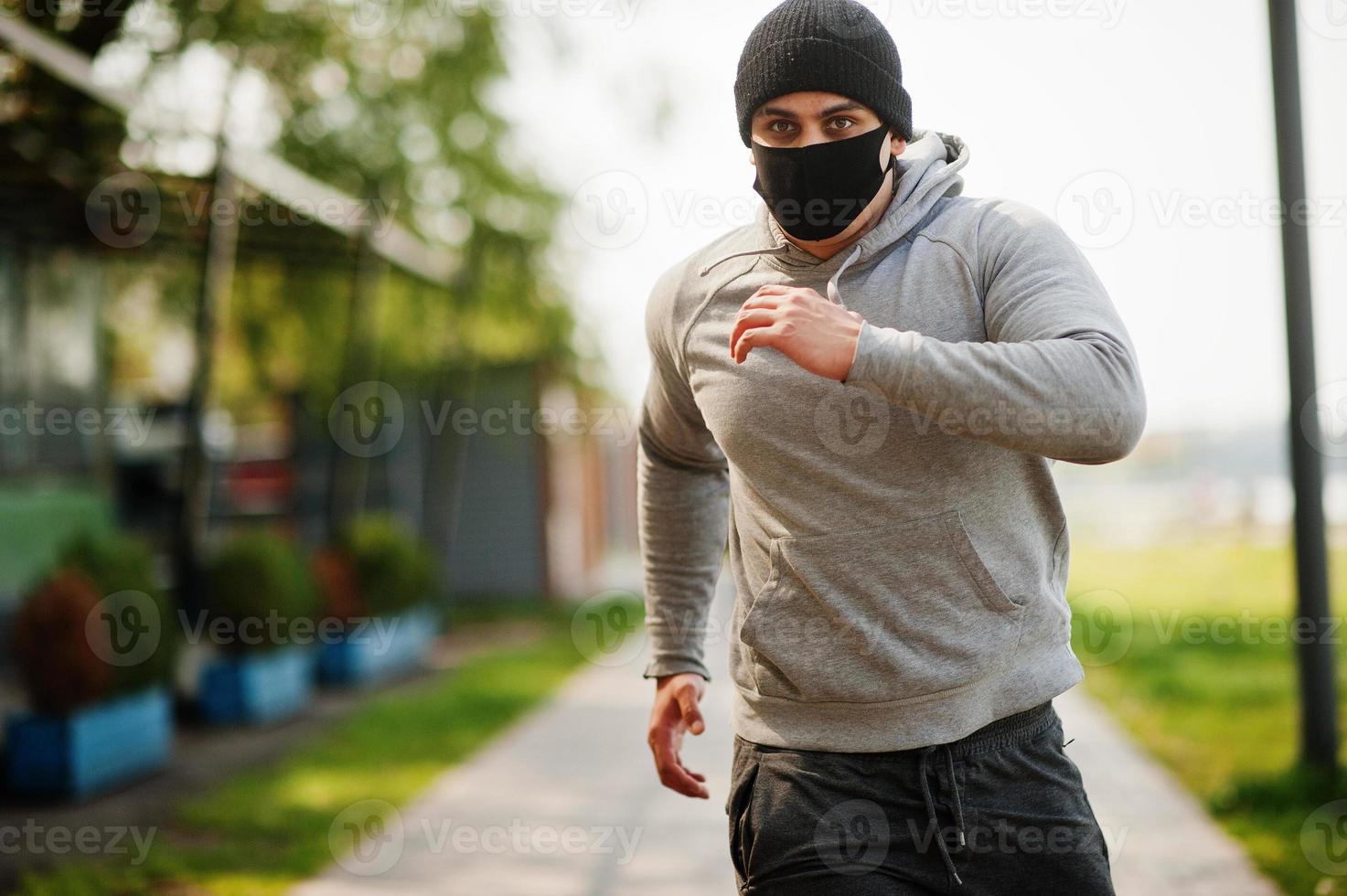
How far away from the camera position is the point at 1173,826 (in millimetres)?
5367

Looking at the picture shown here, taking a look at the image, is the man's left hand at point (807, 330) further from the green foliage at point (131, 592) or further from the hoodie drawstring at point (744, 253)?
the green foliage at point (131, 592)

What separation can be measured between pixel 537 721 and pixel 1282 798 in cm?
478

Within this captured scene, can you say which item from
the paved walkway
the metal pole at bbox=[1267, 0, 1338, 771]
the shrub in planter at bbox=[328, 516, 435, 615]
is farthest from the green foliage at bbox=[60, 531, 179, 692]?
the metal pole at bbox=[1267, 0, 1338, 771]

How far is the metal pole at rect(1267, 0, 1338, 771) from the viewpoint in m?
5.50

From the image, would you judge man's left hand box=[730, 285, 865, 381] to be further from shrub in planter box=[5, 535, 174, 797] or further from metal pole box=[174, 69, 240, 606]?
metal pole box=[174, 69, 240, 606]

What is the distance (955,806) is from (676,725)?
0.77 m

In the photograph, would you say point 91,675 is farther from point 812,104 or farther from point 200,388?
point 812,104

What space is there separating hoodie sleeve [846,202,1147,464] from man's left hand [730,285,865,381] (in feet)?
0.08

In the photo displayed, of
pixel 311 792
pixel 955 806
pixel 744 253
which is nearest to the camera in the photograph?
pixel 955 806

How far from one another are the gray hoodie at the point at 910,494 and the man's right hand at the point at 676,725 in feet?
1.11

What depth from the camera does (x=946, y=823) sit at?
6.43 ft

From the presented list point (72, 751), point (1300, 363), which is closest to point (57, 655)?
point (72, 751)

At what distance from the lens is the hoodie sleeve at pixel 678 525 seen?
264 centimetres

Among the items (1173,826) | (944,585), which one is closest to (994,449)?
(944,585)
